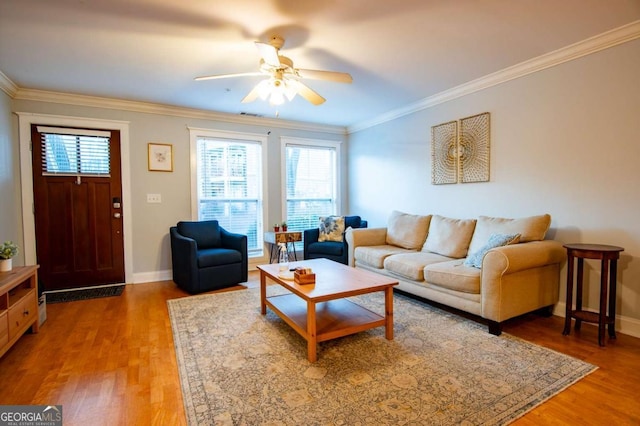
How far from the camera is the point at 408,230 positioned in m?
4.17

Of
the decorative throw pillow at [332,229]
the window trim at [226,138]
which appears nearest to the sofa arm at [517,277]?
the decorative throw pillow at [332,229]

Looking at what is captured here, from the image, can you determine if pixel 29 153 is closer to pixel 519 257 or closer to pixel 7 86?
pixel 7 86

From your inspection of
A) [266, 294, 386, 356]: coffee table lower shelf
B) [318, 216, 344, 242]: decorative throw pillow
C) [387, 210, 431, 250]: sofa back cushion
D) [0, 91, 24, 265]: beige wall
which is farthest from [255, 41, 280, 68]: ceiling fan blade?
[0, 91, 24, 265]: beige wall

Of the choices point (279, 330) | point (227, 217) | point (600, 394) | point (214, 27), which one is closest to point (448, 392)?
point (600, 394)

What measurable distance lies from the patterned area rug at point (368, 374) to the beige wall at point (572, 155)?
1.20 m

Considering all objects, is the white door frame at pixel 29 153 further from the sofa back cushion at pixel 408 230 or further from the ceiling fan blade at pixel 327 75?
the sofa back cushion at pixel 408 230

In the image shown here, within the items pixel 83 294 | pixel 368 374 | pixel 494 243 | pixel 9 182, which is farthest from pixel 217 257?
pixel 494 243

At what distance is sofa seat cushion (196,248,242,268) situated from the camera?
381 centimetres

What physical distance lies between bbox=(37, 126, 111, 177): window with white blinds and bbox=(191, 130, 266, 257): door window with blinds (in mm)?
1141

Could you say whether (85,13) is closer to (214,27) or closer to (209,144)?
(214,27)

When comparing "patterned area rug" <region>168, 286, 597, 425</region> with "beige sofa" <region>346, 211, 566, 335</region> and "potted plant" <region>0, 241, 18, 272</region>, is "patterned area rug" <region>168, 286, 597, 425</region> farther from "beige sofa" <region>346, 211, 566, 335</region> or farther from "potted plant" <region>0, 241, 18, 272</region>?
"potted plant" <region>0, 241, 18, 272</region>

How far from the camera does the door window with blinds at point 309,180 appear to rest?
5.54 m

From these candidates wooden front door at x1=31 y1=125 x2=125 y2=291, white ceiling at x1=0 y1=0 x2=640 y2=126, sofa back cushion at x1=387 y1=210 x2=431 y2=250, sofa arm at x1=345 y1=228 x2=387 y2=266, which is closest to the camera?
white ceiling at x1=0 y1=0 x2=640 y2=126

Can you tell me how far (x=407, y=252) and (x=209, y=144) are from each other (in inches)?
129
